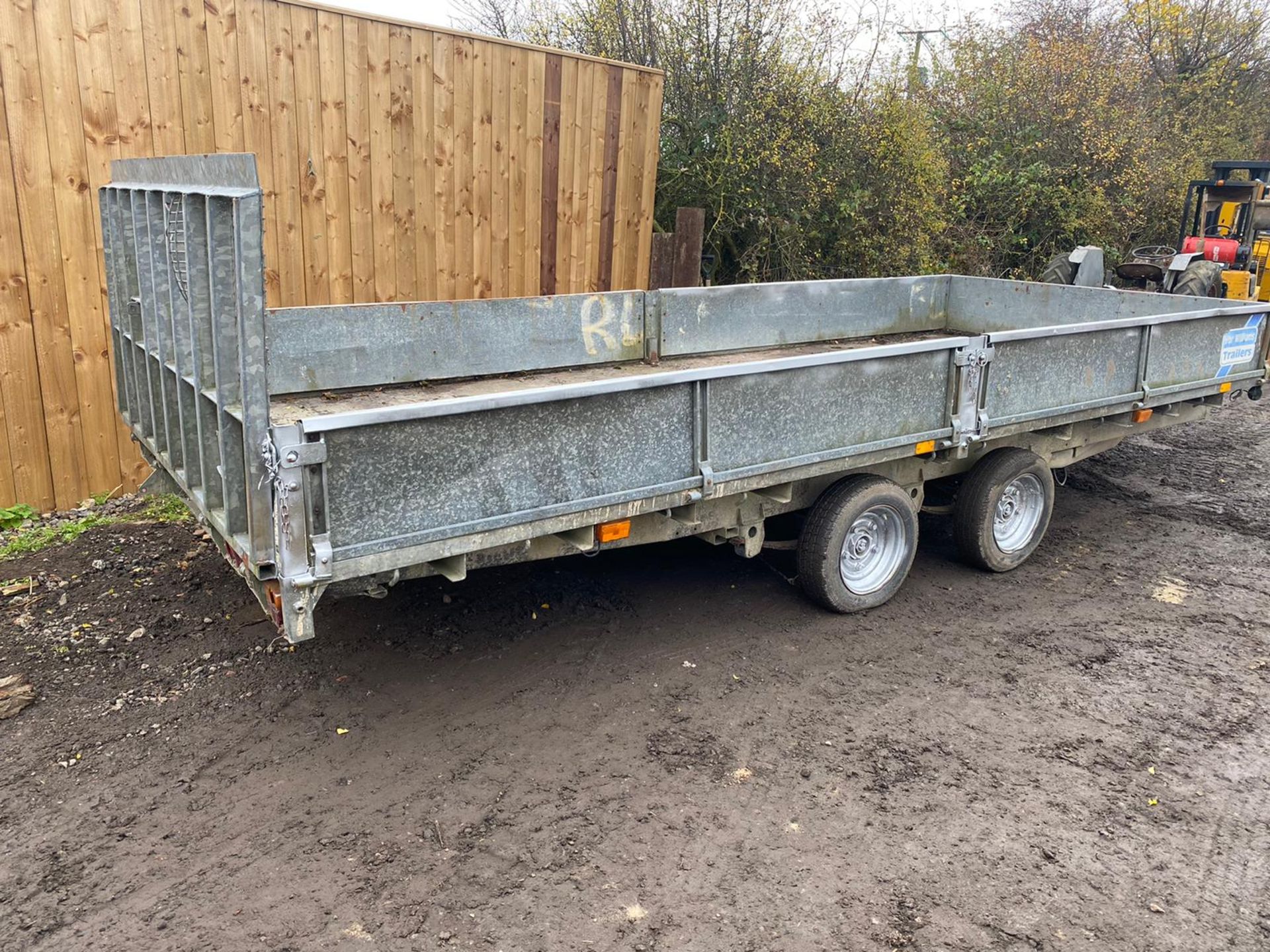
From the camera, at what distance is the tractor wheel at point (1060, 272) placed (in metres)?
11.0

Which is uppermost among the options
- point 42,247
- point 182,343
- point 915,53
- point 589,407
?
point 915,53

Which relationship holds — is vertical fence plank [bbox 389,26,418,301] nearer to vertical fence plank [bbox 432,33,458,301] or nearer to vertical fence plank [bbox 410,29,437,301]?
vertical fence plank [bbox 410,29,437,301]

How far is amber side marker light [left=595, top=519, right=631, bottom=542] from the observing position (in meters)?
4.12

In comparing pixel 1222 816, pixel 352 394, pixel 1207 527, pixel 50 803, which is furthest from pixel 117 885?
pixel 1207 527

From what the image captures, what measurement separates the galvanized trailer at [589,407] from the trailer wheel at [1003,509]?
2 centimetres

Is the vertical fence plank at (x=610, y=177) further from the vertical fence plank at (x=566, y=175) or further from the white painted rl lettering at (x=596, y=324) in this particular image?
the white painted rl lettering at (x=596, y=324)

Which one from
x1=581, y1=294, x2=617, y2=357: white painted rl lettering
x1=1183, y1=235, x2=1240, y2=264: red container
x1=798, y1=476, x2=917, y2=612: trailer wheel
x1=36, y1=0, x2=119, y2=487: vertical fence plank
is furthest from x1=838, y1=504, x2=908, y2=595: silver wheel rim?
x1=1183, y1=235, x2=1240, y2=264: red container

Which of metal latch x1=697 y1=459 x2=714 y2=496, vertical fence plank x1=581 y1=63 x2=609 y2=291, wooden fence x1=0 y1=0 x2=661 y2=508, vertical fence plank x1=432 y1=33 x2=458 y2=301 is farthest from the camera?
vertical fence plank x1=581 y1=63 x2=609 y2=291

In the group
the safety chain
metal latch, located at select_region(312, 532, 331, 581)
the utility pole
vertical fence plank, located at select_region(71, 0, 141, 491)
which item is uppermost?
the utility pole

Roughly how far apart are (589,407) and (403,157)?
4071mm

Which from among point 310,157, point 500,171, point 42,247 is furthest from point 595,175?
point 42,247

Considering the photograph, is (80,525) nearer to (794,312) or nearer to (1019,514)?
(794,312)

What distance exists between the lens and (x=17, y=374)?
19.9 ft

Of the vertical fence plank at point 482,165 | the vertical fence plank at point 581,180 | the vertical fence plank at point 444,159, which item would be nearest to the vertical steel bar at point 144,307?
the vertical fence plank at point 444,159
